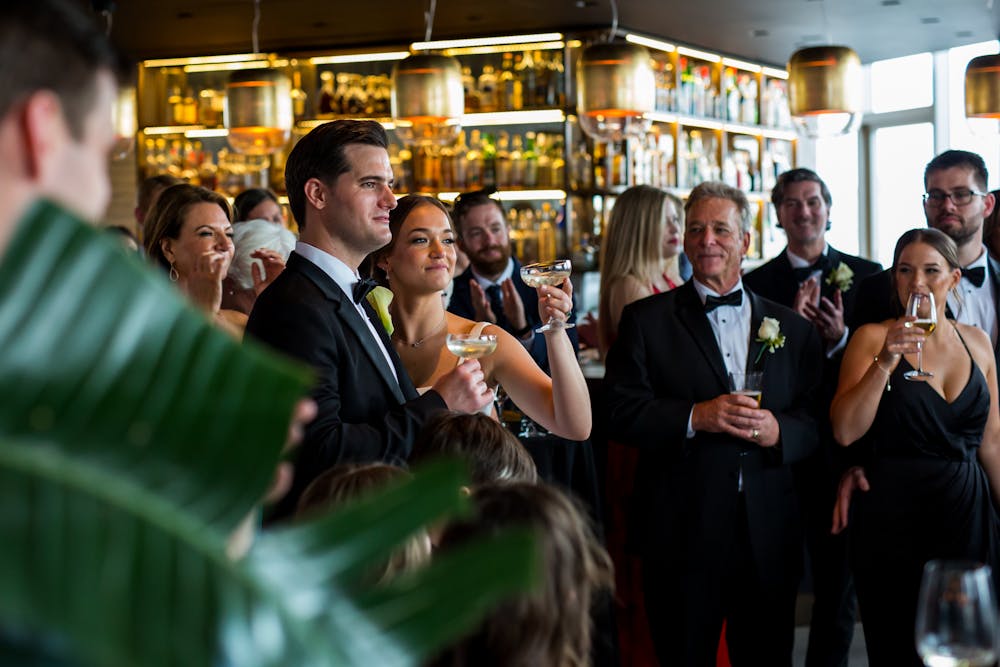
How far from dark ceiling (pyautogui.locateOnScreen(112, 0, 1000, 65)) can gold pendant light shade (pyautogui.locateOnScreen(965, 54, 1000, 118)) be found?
2283 mm

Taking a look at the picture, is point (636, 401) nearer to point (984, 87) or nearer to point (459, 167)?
point (984, 87)

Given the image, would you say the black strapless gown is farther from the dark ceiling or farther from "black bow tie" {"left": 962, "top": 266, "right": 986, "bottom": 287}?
the dark ceiling

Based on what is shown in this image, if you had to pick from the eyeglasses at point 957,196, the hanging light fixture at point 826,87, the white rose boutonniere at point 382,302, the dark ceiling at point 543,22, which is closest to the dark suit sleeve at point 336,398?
the white rose boutonniere at point 382,302

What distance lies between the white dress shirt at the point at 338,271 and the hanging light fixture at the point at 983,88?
3.68 m

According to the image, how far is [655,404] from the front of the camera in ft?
12.3

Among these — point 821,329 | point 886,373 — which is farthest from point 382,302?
point 821,329

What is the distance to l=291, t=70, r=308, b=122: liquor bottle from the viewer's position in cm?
877

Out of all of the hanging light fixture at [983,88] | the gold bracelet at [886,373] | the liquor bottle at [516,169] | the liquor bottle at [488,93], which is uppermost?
the liquor bottle at [488,93]

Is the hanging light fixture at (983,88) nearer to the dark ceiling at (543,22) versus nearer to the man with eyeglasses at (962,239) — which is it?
the man with eyeglasses at (962,239)

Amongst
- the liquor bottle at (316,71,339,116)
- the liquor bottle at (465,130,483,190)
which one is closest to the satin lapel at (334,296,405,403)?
the liquor bottle at (465,130,483,190)

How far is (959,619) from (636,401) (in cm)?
200

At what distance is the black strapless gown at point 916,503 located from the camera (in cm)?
386

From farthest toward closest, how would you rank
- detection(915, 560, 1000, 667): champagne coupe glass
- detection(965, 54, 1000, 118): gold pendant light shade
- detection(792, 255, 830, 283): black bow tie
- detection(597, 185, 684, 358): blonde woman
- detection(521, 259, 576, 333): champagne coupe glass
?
detection(965, 54, 1000, 118): gold pendant light shade < detection(792, 255, 830, 283): black bow tie < detection(597, 185, 684, 358): blonde woman < detection(521, 259, 576, 333): champagne coupe glass < detection(915, 560, 1000, 667): champagne coupe glass

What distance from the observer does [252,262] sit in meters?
4.19
